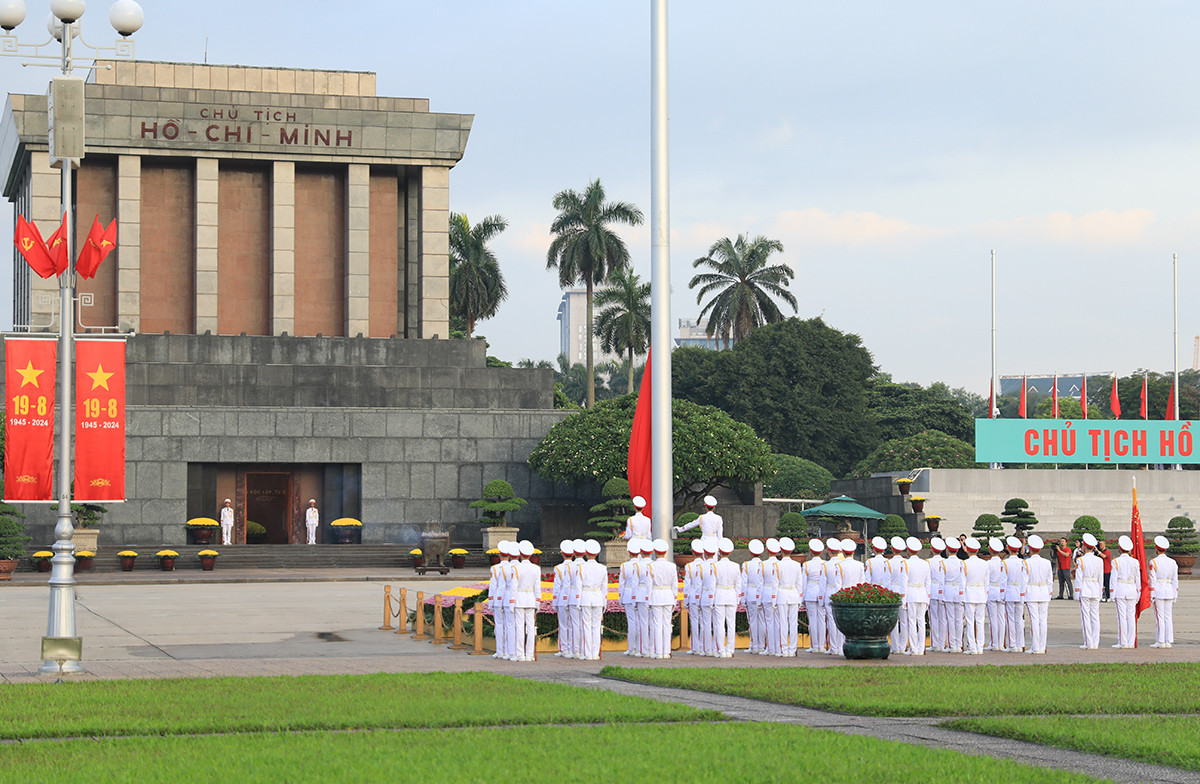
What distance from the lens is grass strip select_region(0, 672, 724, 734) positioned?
12977 millimetres

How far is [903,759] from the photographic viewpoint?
11086 millimetres

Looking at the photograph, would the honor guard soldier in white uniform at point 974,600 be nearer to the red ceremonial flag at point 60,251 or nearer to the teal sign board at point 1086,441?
the red ceremonial flag at point 60,251

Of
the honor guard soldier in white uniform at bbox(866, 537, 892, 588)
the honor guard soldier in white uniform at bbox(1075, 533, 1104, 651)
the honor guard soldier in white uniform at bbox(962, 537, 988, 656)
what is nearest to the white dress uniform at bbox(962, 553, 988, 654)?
the honor guard soldier in white uniform at bbox(962, 537, 988, 656)

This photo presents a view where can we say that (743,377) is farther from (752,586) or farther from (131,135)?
(752,586)

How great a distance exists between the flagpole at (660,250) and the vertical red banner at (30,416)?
354 inches

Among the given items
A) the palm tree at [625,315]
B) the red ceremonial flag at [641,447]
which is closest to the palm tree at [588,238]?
the palm tree at [625,315]

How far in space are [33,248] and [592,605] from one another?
9145 millimetres

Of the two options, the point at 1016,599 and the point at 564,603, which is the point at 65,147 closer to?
the point at 564,603

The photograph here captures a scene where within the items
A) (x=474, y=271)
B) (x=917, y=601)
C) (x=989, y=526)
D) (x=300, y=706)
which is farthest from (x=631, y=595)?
(x=474, y=271)

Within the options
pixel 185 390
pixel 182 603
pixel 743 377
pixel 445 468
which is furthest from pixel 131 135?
pixel 743 377

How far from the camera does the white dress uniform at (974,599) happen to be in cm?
2208

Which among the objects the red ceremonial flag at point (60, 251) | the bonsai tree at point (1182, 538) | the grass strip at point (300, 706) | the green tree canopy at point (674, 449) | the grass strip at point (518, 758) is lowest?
the bonsai tree at point (1182, 538)

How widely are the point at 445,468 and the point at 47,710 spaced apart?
36.9 meters

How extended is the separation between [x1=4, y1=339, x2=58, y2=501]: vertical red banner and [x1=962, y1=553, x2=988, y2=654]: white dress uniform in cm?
1345
